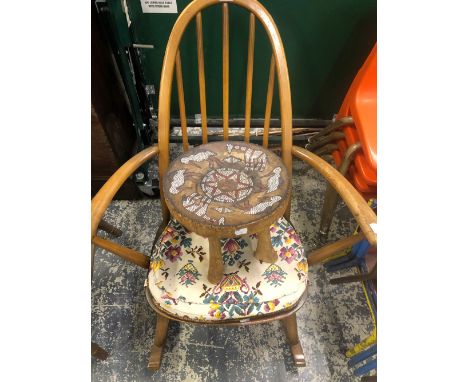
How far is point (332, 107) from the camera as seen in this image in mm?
2213

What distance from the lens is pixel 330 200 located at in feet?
5.50

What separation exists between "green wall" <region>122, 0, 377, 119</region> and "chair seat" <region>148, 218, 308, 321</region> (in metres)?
1.10

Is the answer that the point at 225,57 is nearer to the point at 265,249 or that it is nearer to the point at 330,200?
the point at 265,249

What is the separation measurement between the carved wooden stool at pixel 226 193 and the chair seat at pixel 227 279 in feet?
0.18

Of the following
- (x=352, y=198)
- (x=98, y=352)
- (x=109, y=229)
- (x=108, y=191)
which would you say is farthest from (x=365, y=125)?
(x=98, y=352)

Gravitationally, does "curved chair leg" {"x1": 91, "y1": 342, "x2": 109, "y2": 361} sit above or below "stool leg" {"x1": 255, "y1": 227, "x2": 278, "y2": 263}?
below

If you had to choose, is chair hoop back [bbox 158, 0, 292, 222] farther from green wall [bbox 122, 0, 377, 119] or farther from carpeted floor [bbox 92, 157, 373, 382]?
carpeted floor [bbox 92, 157, 373, 382]

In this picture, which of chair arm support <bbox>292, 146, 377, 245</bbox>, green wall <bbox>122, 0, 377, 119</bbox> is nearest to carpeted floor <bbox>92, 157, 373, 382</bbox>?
chair arm support <bbox>292, 146, 377, 245</bbox>

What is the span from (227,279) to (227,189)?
334 millimetres

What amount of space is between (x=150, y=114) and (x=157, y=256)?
1147 millimetres

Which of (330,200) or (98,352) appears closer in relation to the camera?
(98,352)

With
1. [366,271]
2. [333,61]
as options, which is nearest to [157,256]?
[366,271]

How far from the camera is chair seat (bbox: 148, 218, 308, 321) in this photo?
1109mm

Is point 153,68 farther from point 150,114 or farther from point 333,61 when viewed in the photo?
point 333,61
